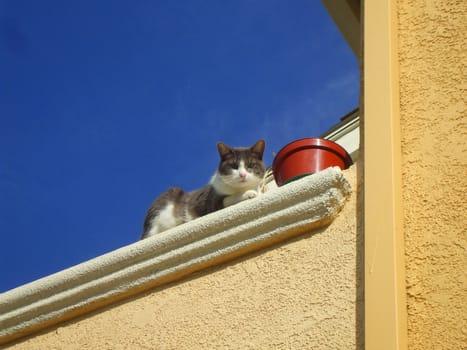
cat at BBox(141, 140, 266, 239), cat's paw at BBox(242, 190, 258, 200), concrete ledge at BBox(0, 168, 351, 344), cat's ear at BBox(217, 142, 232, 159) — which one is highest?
cat's ear at BBox(217, 142, 232, 159)

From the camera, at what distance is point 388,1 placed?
2139 mm

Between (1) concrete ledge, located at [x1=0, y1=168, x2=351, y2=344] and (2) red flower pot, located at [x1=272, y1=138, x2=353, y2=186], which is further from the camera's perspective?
(2) red flower pot, located at [x1=272, y1=138, x2=353, y2=186]

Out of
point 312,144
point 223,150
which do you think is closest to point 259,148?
point 223,150

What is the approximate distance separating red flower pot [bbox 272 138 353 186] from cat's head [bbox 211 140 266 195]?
173 centimetres

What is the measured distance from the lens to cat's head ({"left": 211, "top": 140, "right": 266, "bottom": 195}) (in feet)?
14.4

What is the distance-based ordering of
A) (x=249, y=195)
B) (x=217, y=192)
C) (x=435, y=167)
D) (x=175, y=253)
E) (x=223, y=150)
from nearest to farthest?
(x=435, y=167) < (x=175, y=253) < (x=249, y=195) < (x=217, y=192) < (x=223, y=150)

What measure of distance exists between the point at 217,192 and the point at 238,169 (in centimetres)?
24

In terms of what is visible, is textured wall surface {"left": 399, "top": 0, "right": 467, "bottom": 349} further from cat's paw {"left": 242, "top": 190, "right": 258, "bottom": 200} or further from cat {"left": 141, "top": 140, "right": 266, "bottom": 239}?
cat {"left": 141, "top": 140, "right": 266, "bottom": 239}

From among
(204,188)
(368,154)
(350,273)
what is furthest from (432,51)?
A: (204,188)

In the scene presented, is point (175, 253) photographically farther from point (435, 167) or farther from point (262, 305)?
point (435, 167)

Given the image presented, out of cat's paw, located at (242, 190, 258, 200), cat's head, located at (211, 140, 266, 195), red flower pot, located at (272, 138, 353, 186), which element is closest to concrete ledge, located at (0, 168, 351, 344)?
red flower pot, located at (272, 138, 353, 186)

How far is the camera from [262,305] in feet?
6.15

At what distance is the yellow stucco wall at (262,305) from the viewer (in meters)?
1.73

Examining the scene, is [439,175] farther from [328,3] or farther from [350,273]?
[328,3]
